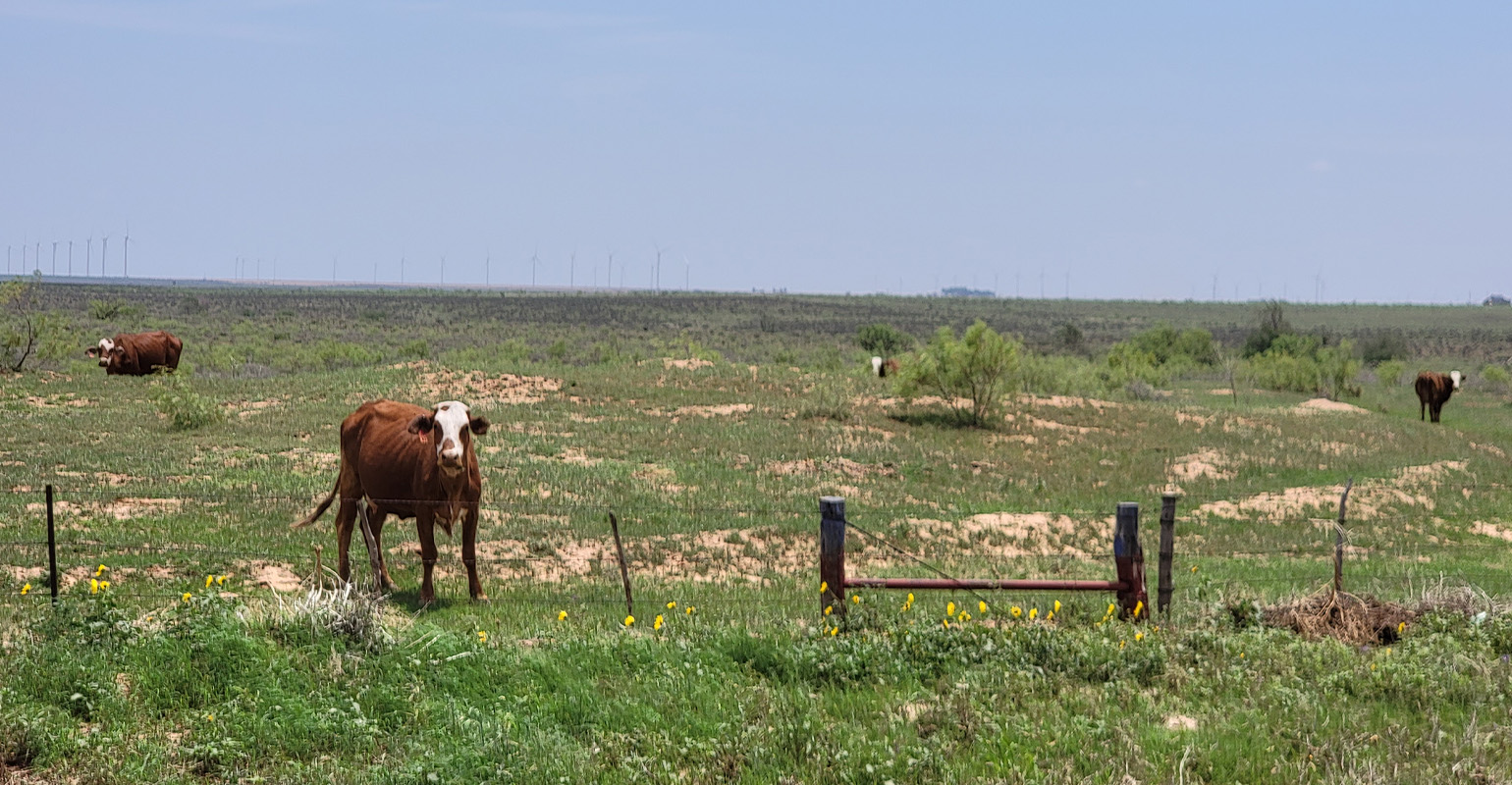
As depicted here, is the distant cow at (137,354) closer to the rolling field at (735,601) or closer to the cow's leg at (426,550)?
the rolling field at (735,601)

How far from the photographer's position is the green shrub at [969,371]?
30516mm

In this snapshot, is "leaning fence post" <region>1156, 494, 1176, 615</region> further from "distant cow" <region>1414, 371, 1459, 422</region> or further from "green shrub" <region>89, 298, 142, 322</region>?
"green shrub" <region>89, 298, 142, 322</region>

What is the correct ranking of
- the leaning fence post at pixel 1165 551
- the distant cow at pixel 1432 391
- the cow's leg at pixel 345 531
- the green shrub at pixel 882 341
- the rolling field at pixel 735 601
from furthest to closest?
1. the green shrub at pixel 882 341
2. the distant cow at pixel 1432 391
3. the cow's leg at pixel 345 531
4. the leaning fence post at pixel 1165 551
5. the rolling field at pixel 735 601

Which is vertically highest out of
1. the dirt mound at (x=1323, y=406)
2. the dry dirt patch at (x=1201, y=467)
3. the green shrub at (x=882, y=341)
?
the green shrub at (x=882, y=341)

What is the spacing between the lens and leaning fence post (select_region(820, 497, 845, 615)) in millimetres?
9727

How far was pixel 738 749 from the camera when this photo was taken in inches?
288

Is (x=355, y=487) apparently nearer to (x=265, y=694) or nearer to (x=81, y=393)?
(x=265, y=694)

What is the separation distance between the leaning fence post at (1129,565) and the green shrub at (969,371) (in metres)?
20.0

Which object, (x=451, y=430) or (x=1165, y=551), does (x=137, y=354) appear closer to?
(x=451, y=430)

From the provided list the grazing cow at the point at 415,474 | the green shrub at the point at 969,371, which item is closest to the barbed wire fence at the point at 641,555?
the grazing cow at the point at 415,474

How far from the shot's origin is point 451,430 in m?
11.6

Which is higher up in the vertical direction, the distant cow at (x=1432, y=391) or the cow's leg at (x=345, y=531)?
the distant cow at (x=1432, y=391)

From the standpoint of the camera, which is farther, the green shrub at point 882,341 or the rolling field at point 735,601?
the green shrub at point 882,341

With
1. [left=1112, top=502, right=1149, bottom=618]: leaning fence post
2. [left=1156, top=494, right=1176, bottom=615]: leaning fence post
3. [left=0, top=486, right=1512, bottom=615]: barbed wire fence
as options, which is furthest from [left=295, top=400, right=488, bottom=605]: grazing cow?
[left=1156, top=494, right=1176, bottom=615]: leaning fence post
